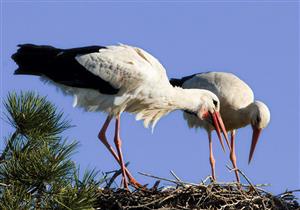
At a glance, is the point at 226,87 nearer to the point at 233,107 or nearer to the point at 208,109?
the point at 233,107

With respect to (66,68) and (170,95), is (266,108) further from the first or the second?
(66,68)

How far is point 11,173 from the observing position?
20.2 feet

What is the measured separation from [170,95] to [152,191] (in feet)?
5.05

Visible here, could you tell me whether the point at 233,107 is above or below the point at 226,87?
below

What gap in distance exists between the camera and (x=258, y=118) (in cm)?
1041

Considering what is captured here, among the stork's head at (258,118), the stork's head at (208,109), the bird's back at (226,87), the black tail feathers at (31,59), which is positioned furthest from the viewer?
the bird's back at (226,87)

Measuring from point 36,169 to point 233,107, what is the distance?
4.80 m

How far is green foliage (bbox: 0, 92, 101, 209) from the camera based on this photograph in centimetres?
602

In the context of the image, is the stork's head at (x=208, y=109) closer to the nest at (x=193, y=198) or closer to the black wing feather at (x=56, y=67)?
the black wing feather at (x=56, y=67)

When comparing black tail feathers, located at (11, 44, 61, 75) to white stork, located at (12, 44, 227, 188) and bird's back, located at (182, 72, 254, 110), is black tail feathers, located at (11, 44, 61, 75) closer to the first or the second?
white stork, located at (12, 44, 227, 188)

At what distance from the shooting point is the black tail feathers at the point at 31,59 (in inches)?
341

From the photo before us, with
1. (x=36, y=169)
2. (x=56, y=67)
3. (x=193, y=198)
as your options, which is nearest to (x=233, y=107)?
(x=56, y=67)

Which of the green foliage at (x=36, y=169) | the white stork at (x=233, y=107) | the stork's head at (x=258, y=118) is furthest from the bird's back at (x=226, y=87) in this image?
the green foliage at (x=36, y=169)

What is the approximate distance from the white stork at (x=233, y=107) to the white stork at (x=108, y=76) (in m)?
1.49
